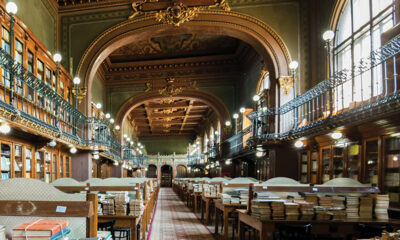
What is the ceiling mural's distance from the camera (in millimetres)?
16422

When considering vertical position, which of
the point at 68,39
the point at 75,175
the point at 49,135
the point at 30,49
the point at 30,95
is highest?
the point at 68,39

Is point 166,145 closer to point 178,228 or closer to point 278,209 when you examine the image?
point 178,228

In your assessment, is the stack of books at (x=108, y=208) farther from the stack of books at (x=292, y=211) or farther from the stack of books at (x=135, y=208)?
the stack of books at (x=292, y=211)

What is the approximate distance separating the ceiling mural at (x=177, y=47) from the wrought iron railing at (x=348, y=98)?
629 centimetres

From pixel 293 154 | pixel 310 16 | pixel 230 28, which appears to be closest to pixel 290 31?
pixel 310 16

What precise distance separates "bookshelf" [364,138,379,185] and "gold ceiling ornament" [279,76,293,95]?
14.8ft

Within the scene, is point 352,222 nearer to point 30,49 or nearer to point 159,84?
point 30,49

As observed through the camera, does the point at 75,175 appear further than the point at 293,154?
Yes

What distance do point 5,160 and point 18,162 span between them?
81 cm

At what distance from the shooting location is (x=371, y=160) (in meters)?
6.56

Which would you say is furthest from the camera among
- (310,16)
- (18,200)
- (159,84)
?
(159,84)

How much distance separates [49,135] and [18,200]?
18.4 feet

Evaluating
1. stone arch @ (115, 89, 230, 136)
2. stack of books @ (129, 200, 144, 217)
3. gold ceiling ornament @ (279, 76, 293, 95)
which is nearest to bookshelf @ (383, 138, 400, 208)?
stack of books @ (129, 200, 144, 217)

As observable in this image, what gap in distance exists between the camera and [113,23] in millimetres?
12406
